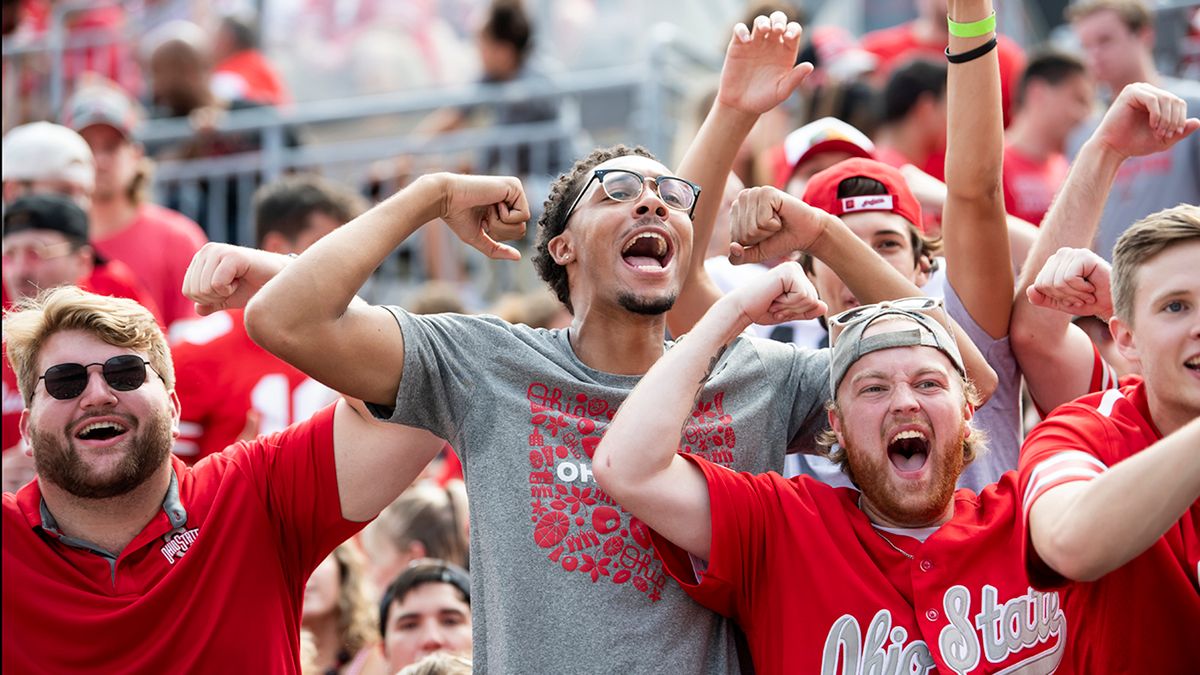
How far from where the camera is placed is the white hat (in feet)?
22.8

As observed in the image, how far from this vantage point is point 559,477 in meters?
3.92

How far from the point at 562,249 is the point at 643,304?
360mm

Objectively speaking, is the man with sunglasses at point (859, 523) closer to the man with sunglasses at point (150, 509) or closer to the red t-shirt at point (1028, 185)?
the man with sunglasses at point (150, 509)

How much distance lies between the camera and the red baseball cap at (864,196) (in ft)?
16.2

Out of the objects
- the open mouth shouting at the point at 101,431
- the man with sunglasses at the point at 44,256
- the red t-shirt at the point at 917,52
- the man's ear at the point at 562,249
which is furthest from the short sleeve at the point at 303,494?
the red t-shirt at the point at 917,52

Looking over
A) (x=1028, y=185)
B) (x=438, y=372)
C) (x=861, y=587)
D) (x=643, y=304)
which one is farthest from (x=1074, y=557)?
(x=1028, y=185)

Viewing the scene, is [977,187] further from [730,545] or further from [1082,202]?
[730,545]

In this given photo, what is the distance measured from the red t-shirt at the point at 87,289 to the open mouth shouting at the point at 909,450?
319cm

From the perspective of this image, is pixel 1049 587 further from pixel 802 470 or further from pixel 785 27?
pixel 785 27

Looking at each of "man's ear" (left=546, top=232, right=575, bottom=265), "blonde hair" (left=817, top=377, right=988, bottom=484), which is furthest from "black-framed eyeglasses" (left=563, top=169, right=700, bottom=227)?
"blonde hair" (left=817, top=377, right=988, bottom=484)

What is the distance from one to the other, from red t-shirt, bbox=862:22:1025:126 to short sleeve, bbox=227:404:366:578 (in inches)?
209

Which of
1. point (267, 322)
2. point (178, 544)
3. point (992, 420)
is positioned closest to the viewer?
point (267, 322)

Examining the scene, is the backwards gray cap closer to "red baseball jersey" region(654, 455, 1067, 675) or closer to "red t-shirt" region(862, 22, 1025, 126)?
"red baseball jersey" region(654, 455, 1067, 675)

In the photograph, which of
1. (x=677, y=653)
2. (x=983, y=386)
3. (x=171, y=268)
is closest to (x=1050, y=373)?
(x=983, y=386)
